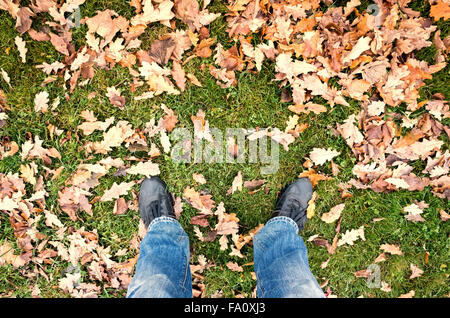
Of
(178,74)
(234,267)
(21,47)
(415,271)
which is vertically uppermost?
(21,47)

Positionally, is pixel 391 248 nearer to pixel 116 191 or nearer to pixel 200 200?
pixel 200 200

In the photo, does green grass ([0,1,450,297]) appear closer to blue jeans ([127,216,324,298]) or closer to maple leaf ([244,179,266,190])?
maple leaf ([244,179,266,190])

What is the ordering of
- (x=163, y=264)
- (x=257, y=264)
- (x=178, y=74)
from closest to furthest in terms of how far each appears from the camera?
(x=163, y=264), (x=257, y=264), (x=178, y=74)

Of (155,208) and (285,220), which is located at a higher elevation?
(155,208)

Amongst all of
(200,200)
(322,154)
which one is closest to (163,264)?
(200,200)

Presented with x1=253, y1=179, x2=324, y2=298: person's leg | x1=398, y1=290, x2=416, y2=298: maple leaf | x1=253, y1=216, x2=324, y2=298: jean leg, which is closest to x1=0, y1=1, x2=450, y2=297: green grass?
x1=398, y1=290, x2=416, y2=298: maple leaf

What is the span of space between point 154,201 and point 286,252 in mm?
1265

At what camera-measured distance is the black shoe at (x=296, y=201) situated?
2.96 meters

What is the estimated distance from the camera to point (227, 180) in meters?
3.05

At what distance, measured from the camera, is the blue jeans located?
2273mm

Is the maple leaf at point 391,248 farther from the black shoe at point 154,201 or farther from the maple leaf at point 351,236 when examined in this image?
the black shoe at point 154,201

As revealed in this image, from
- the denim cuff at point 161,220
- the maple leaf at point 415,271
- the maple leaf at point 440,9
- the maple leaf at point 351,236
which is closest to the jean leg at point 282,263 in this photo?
the maple leaf at point 351,236

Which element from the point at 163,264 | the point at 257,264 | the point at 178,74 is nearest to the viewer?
the point at 163,264

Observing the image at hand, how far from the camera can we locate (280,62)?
2926 millimetres
